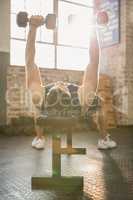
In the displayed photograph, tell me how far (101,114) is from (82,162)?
0.80 meters

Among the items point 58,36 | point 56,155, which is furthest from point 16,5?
point 56,155

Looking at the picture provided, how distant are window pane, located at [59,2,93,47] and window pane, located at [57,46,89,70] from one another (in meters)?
0.12

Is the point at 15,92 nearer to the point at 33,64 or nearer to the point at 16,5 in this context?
the point at 16,5

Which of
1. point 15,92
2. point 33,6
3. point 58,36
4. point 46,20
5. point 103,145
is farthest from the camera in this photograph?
point 58,36

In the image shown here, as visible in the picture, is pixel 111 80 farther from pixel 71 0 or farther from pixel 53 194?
pixel 53 194

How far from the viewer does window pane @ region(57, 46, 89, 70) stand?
5.44 meters

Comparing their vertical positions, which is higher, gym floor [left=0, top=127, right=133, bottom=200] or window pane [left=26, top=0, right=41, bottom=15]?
window pane [left=26, top=0, right=41, bottom=15]

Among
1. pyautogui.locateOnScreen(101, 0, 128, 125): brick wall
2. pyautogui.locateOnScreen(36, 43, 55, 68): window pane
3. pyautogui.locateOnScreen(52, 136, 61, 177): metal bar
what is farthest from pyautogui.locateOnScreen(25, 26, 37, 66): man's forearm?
pyautogui.locateOnScreen(101, 0, 128, 125): brick wall

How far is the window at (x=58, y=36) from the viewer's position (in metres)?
5.01

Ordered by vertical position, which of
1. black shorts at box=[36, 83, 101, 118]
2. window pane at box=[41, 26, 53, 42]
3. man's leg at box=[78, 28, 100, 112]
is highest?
window pane at box=[41, 26, 53, 42]

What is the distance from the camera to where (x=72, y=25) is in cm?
563

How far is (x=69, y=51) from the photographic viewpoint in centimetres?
557

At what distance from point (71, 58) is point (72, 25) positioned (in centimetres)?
58

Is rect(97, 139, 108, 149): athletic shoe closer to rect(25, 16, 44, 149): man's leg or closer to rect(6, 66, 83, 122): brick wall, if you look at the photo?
rect(25, 16, 44, 149): man's leg
